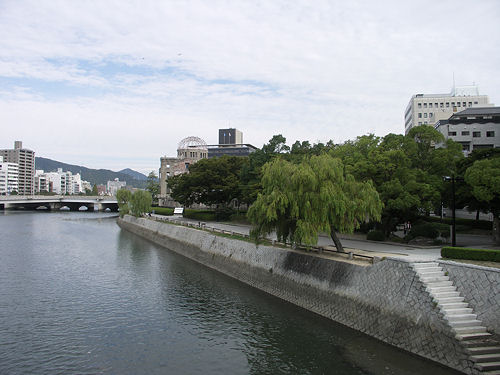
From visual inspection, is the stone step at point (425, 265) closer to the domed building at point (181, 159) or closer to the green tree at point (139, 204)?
the green tree at point (139, 204)

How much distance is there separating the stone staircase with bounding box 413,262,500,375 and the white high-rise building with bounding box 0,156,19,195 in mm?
191764

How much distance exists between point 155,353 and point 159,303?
769 centimetres

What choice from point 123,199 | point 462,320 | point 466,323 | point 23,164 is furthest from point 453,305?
point 23,164

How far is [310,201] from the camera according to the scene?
912 inches

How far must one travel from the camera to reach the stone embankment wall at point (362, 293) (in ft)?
50.6

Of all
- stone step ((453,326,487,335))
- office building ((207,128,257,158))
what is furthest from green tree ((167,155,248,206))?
office building ((207,128,257,158))

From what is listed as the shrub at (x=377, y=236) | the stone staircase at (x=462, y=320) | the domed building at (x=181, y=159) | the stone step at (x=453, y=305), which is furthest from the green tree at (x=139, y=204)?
the stone step at (x=453, y=305)

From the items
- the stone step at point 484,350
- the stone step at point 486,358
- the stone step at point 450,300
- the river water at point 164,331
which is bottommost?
the river water at point 164,331

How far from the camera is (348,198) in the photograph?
79.3 ft

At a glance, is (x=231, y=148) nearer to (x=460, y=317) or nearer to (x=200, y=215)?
(x=200, y=215)

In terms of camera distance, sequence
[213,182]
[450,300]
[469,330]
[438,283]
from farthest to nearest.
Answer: [213,182], [438,283], [450,300], [469,330]

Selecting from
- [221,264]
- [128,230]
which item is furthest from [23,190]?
[221,264]

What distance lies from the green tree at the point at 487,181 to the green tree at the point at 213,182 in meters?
40.5

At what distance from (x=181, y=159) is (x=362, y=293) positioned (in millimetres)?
98777
